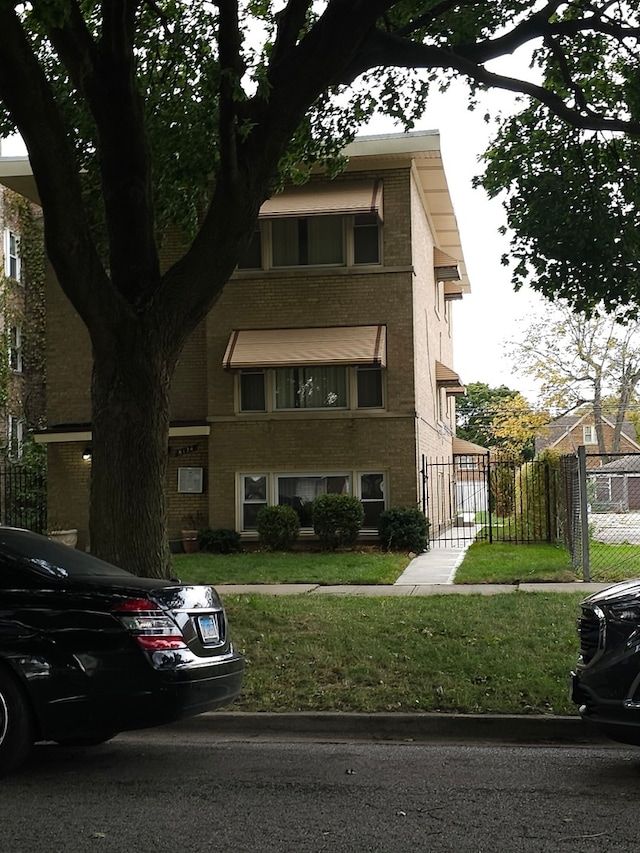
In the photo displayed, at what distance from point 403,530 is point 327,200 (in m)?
7.30

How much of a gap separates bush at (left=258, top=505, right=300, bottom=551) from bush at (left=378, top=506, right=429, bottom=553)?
6.26 feet

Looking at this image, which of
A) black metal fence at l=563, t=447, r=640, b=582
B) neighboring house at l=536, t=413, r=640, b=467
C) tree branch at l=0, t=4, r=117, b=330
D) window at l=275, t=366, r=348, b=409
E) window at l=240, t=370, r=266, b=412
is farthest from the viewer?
neighboring house at l=536, t=413, r=640, b=467

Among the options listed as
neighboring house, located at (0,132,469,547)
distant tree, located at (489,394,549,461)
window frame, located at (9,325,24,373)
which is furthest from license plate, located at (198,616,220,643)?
distant tree, located at (489,394,549,461)

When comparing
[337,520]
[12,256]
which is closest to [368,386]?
[337,520]

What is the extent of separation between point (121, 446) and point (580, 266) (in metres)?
6.29

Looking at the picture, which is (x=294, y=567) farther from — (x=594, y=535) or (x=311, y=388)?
(x=594, y=535)

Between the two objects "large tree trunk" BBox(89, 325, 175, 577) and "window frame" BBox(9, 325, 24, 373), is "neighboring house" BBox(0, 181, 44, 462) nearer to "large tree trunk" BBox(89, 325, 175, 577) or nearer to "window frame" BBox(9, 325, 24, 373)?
"window frame" BBox(9, 325, 24, 373)

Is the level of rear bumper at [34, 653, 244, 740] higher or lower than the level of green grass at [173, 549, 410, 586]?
lower

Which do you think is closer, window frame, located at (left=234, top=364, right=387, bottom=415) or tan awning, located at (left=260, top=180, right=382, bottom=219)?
tan awning, located at (left=260, top=180, right=382, bottom=219)

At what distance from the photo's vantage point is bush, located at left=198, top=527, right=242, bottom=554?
22.4 metres

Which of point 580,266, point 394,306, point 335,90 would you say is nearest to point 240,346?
point 394,306

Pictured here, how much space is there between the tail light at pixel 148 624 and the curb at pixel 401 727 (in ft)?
6.28

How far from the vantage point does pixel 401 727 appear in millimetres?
8047

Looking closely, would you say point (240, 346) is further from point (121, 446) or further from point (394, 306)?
point (121, 446)
